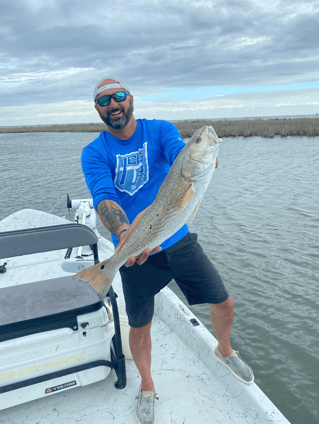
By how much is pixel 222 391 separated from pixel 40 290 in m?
2.13

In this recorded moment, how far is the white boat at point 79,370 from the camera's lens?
2.66 m

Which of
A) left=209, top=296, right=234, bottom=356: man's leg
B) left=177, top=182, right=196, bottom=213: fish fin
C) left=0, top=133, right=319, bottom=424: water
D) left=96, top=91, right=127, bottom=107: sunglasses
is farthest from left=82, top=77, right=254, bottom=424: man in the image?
left=0, top=133, right=319, bottom=424: water

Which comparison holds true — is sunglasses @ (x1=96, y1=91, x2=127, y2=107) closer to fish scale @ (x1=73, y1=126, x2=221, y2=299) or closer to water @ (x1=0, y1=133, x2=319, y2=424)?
fish scale @ (x1=73, y1=126, x2=221, y2=299)

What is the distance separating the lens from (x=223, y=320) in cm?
326

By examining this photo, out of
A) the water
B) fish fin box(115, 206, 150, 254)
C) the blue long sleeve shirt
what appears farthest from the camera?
the water

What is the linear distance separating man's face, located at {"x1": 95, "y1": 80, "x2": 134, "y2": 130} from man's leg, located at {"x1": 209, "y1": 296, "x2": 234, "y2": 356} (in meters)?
2.02

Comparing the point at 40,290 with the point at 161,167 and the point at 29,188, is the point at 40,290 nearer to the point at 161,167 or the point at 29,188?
the point at 161,167

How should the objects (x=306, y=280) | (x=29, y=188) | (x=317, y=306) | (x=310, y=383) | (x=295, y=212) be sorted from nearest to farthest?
(x=310, y=383) → (x=317, y=306) → (x=306, y=280) → (x=295, y=212) → (x=29, y=188)

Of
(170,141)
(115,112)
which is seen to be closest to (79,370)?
(170,141)

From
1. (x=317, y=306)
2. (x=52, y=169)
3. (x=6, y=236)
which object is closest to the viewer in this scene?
(x=6, y=236)

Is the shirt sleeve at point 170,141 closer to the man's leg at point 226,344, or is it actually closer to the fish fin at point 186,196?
the fish fin at point 186,196

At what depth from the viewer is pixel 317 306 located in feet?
20.5

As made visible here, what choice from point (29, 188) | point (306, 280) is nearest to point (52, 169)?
point (29, 188)

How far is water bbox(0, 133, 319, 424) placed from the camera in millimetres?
4863
